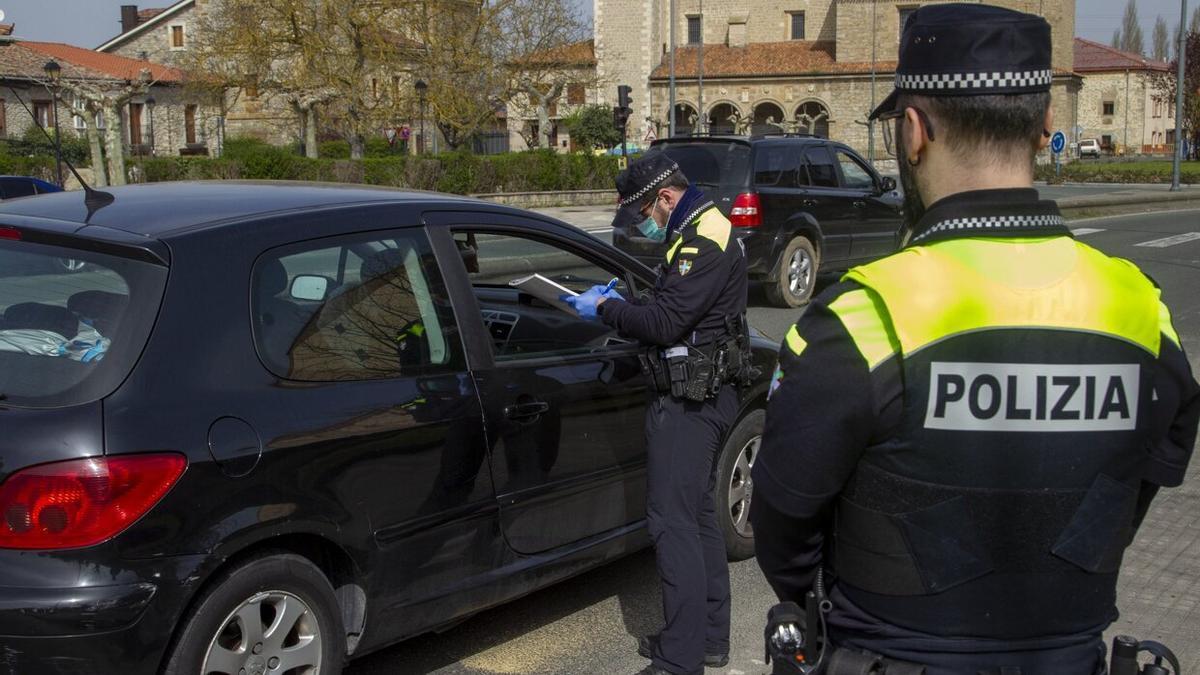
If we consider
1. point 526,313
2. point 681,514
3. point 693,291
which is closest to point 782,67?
point 526,313

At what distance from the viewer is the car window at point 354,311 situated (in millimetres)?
3609

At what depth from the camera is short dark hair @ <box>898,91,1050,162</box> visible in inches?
71.6

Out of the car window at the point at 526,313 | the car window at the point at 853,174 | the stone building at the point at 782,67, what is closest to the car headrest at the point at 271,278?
the car window at the point at 526,313

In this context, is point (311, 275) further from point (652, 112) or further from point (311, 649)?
point (652, 112)

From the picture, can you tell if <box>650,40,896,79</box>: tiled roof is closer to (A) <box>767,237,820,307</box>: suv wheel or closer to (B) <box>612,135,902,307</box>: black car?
(B) <box>612,135,902,307</box>: black car

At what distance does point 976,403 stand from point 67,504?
2321 millimetres

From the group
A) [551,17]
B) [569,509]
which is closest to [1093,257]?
[569,509]

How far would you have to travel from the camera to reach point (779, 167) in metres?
13.1

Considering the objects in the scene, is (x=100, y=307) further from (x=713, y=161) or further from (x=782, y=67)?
(x=782, y=67)

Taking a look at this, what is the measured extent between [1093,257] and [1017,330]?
217 millimetres

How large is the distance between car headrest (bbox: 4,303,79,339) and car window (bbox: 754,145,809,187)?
9957 millimetres

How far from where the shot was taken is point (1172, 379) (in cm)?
190

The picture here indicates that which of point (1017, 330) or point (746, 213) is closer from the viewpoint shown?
point (1017, 330)

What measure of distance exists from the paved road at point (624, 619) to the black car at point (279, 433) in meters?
0.33
